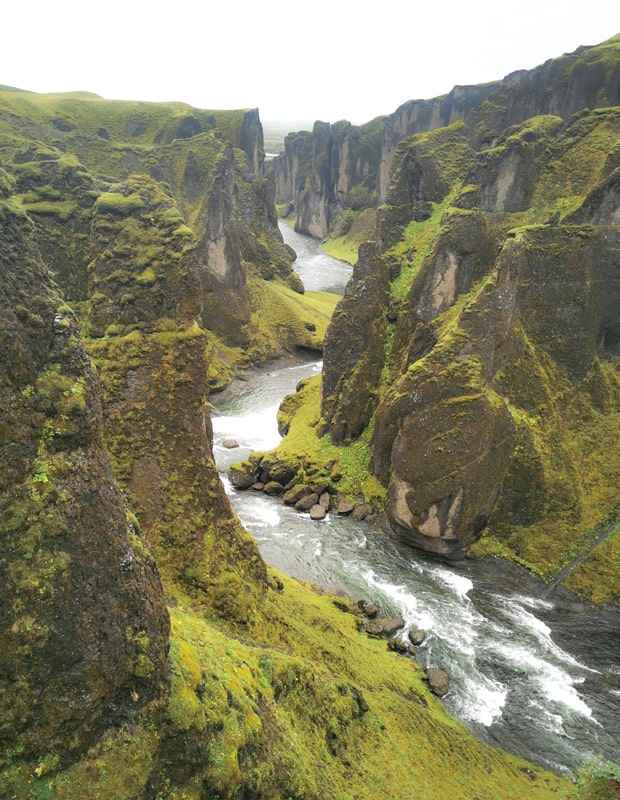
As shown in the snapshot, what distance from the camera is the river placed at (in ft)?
67.3

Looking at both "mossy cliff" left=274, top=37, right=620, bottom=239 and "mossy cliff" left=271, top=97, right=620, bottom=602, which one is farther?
"mossy cliff" left=274, top=37, right=620, bottom=239

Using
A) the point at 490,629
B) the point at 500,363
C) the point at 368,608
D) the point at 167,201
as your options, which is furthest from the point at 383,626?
the point at 167,201

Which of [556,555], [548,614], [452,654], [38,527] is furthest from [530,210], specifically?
[38,527]

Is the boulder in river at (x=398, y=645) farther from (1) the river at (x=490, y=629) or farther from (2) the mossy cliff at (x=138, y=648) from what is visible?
(2) the mossy cliff at (x=138, y=648)

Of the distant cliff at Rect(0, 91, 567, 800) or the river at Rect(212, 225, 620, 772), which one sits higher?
the distant cliff at Rect(0, 91, 567, 800)

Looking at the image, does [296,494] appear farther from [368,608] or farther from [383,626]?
[383,626]

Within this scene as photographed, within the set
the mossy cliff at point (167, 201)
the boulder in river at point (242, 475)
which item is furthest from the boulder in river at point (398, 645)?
the boulder in river at point (242, 475)

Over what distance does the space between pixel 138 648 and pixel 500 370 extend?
94.6 ft

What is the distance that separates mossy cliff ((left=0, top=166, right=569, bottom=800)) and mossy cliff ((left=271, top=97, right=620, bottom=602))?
1396cm

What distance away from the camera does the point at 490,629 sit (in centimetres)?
2538

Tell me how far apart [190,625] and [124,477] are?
21.9ft

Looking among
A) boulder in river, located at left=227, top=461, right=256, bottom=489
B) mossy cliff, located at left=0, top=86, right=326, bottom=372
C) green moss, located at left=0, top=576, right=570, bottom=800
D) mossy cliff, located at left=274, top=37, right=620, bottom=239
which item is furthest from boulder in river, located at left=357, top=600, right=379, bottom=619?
mossy cliff, located at left=274, top=37, right=620, bottom=239

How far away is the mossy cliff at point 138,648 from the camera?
25.2ft

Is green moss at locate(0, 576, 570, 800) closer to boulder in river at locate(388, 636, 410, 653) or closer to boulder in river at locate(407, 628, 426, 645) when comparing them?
Answer: boulder in river at locate(388, 636, 410, 653)
